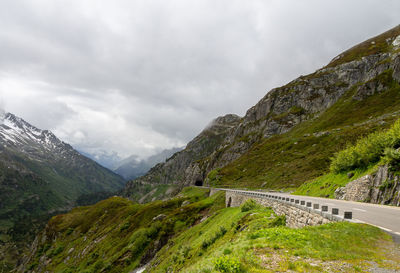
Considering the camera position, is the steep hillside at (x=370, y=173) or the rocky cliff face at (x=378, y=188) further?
the steep hillside at (x=370, y=173)

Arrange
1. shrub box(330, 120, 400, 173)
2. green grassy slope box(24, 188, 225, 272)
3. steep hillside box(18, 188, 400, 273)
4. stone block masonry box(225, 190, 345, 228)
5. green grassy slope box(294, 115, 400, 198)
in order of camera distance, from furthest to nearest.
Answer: green grassy slope box(24, 188, 225, 272) < shrub box(330, 120, 400, 173) < green grassy slope box(294, 115, 400, 198) < stone block masonry box(225, 190, 345, 228) < steep hillside box(18, 188, 400, 273)

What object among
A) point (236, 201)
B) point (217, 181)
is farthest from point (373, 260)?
point (217, 181)

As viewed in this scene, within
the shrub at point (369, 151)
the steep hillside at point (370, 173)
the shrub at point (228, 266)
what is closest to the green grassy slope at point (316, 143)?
the steep hillside at point (370, 173)

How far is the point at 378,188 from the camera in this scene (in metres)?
29.2

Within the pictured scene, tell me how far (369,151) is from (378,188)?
8565mm

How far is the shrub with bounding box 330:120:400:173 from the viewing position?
3134 cm

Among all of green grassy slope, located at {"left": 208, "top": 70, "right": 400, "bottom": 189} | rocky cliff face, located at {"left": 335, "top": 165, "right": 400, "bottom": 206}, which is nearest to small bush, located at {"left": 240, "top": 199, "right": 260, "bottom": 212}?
rocky cliff face, located at {"left": 335, "top": 165, "right": 400, "bottom": 206}

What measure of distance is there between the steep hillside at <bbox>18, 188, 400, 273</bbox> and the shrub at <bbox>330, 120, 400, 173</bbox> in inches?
819

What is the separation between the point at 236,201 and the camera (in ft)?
153

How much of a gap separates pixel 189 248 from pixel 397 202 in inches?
1065

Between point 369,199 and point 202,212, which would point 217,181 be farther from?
point 369,199

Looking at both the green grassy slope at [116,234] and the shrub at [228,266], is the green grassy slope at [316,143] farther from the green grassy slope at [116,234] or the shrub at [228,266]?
the shrub at [228,266]

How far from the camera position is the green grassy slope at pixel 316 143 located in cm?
8312

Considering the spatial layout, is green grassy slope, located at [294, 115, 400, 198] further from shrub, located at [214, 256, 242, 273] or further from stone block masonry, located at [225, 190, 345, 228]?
shrub, located at [214, 256, 242, 273]
